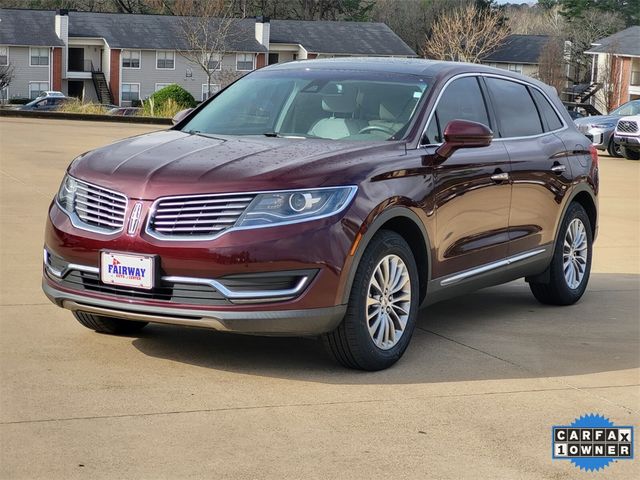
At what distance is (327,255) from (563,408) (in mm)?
1451

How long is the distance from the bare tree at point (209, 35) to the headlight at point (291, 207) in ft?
253

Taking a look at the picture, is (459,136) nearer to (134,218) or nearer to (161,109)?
(134,218)

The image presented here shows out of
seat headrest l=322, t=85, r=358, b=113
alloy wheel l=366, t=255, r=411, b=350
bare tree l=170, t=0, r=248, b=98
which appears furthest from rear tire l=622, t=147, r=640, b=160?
bare tree l=170, t=0, r=248, b=98

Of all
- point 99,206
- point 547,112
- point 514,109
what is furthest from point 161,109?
point 99,206

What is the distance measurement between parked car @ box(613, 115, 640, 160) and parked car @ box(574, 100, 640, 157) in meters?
0.35

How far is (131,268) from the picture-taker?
616cm

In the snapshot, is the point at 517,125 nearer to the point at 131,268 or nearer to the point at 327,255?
the point at 327,255

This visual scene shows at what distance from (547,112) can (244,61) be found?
81.1 m

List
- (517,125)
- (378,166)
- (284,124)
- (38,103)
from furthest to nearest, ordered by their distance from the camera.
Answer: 1. (38,103)
2. (517,125)
3. (284,124)
4. (378,166)

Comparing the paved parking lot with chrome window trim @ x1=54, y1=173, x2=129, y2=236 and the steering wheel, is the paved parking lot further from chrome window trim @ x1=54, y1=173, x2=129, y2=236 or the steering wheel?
the steering wheel

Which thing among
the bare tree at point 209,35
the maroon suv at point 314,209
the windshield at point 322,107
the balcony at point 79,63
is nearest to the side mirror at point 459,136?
the maroon suv at point 314,209

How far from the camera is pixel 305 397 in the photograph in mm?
6027

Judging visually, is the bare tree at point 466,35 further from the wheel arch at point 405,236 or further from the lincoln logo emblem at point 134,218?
the lincoln logo emblem at point 134,218

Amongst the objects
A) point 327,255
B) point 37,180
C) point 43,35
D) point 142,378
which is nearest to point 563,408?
point 327,255
